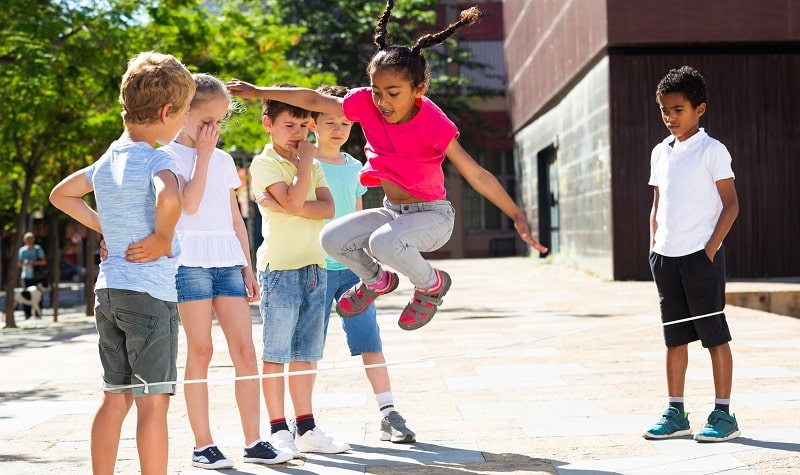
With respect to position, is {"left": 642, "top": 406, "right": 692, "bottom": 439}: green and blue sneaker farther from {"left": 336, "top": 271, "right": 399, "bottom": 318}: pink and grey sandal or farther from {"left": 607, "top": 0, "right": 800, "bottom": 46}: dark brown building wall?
{"left": 607, "top": 0, "right": 800, "bottom": 46}: dark brown building wall

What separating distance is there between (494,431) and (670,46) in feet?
51.1

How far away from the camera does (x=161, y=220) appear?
14.8 ft

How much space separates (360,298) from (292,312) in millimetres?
1082

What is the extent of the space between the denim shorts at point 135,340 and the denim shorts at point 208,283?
0.84 meters

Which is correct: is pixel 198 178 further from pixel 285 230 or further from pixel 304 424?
pixel 304 424

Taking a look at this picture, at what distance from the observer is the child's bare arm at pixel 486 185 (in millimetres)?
4457

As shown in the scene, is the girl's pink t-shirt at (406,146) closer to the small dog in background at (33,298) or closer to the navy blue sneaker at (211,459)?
the navy blue sneaker at (211,459)

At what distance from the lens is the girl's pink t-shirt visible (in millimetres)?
4621

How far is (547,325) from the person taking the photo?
13281 millimetres

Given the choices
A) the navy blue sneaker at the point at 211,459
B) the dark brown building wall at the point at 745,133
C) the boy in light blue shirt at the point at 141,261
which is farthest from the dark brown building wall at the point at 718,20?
the boy in light blue shirt at the point at 141,261

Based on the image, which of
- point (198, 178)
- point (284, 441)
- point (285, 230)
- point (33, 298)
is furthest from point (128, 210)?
point (33, 298)

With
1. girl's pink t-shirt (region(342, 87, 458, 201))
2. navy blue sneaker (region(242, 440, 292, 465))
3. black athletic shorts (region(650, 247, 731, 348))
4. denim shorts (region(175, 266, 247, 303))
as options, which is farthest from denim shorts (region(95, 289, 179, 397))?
black athletic shorts (region(650, 247, 731, 348))

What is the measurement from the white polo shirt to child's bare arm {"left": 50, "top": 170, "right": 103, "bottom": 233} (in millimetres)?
3031

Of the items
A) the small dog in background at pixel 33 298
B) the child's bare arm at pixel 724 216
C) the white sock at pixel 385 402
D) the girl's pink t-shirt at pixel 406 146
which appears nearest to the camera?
the girl's pink t-shirt at pixel 406 146
